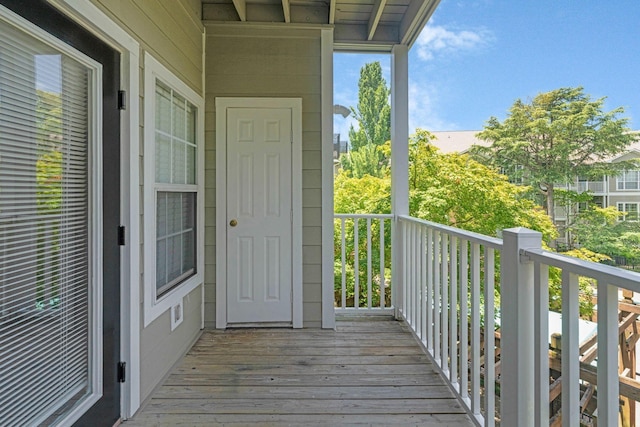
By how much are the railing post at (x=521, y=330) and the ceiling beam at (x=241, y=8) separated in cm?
279

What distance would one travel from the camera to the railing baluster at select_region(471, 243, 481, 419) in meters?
1.81

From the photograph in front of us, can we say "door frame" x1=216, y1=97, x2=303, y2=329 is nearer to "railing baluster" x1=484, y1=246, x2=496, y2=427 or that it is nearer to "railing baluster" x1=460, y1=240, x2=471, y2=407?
"railing baluster" x1=460, y1=240, x2=471, y2=407

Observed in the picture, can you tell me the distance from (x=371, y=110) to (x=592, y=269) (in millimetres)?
3941

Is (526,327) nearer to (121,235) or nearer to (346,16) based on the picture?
(121,235)

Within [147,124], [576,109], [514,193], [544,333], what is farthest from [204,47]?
[576,109]

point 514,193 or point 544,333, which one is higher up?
point 514,193

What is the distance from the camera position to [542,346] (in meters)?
1.30

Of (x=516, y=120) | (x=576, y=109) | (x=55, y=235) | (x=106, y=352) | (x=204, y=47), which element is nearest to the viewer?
(x=55, y=235)

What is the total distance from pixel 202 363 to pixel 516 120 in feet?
19.1

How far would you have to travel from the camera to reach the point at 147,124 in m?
2.15

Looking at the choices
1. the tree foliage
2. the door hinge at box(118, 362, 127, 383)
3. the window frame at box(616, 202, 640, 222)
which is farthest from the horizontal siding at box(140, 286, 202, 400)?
the window frame at box(616, 202, 640, 222)

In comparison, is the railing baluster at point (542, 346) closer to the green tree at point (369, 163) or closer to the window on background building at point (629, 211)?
the window on background building at point (629, 211)

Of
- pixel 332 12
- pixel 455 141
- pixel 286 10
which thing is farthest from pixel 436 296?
pixel 455 141

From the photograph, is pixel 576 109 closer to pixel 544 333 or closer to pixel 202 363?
pixel 544 333
